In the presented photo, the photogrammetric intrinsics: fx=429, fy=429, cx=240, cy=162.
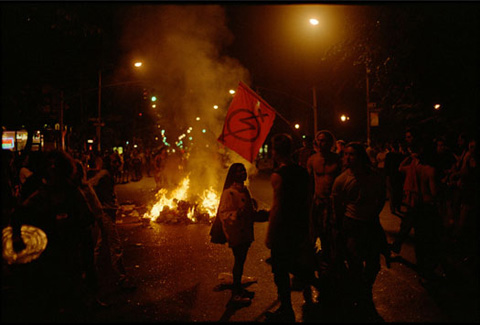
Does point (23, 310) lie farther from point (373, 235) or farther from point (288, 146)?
point (373, 235)

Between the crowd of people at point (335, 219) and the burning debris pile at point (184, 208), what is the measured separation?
490 centimetres

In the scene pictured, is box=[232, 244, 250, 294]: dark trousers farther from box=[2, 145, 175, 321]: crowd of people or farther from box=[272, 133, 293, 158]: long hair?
box=[2, 145, 175, 321]: crowd of people

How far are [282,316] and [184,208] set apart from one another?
23.0 feet

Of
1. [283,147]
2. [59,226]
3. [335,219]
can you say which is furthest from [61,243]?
[335,219]

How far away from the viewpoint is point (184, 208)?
440 inches

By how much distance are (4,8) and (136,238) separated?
5.35 meters

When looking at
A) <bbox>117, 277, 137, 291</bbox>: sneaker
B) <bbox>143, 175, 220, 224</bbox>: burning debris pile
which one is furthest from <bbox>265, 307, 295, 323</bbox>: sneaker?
<bbox>143, 175, 220, 224</bbox>: burning debris pile

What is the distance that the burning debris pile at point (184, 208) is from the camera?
426 inches

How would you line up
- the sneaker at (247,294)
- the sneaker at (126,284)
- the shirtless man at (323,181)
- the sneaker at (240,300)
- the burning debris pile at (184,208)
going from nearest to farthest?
the sneaker at (240,300) < the sneaker at (247,294) < the sneaker at (126,284) < the shirtless man at (323,181) < the burning debris pile at (184,208)

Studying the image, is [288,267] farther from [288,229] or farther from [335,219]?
[335,219]

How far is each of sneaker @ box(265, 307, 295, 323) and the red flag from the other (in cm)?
231

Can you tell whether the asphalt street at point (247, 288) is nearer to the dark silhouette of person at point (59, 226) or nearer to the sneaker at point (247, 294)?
the sneaker at point (247, 294)

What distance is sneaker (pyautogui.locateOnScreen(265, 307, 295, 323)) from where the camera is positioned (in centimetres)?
439

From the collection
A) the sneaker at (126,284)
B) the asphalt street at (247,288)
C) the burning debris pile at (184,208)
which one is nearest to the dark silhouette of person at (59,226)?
the asphalt street at (247,288)
